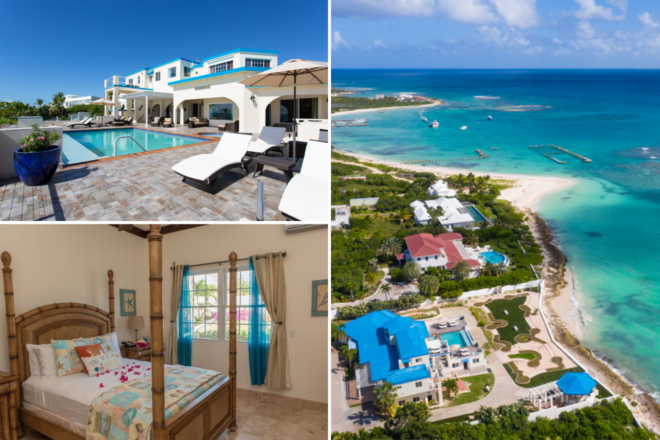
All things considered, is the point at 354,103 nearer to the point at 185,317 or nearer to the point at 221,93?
the point at 185,317

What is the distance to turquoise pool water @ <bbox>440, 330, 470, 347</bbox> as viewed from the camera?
Answer: 4227mm

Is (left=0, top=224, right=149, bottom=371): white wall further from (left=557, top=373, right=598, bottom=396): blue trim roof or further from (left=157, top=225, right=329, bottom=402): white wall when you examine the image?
(left=557, top=373, right=598, bottom=396): blue trim roof

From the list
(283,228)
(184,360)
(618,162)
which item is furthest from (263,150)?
(618,162)

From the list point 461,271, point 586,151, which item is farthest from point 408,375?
point 586,151

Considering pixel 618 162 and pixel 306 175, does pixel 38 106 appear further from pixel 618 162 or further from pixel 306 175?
pixel 618 162

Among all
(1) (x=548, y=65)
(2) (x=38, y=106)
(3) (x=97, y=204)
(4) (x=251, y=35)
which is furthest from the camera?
(4) (x=251, y=35)

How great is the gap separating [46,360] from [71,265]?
119 cm

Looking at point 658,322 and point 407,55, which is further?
point 407,55

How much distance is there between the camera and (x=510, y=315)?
4.52m

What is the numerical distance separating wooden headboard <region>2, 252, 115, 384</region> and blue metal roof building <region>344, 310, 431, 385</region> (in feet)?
10.3

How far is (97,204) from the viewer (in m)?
2.88

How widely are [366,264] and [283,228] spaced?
1.58m

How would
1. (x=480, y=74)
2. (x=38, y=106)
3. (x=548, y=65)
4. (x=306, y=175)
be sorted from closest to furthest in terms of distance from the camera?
(x=306, y=175) < (x=548, y=65) < (x=38, y=106) < (x=480, y=74)

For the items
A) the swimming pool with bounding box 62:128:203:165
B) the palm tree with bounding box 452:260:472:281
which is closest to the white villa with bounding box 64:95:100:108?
the swimming pool with bounding box 62:128:203:165
